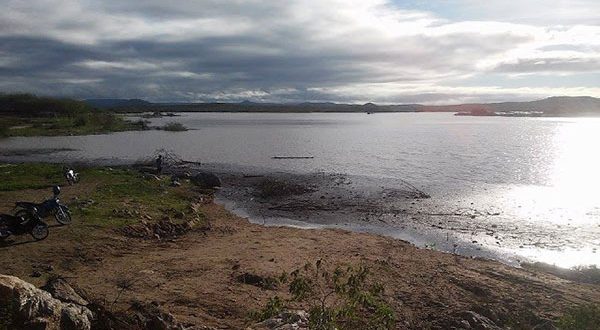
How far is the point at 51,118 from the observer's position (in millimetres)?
116062

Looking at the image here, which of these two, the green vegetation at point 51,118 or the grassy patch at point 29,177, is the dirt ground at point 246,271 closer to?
the grassy patch at point 29,177

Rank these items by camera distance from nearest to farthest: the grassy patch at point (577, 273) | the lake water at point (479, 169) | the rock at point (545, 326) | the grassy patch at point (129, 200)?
the rock at point (545, 326)
the grassy patch at point (577, 273)
the grassy patch at point (129, 200)
the lake water at point (479, 169)

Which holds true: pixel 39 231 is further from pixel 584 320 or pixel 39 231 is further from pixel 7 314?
pixel 584 320

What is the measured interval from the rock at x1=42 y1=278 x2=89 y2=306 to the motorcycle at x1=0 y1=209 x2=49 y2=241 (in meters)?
8.29

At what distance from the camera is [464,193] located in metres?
33.8

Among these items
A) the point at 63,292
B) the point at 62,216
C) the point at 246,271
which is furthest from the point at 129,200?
the point at 63,292

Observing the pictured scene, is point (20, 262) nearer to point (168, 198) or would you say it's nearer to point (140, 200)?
point (140, 200)

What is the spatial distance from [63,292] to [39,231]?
8865mm

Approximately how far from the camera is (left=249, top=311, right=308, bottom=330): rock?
29.7 feet

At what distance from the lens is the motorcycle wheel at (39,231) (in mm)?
15445

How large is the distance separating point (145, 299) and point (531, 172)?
4321 centimetres

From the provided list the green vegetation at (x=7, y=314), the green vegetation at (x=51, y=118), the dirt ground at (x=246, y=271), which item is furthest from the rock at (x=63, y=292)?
the green vegetation at (x=51, y=118)

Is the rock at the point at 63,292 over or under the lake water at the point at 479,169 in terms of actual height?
over

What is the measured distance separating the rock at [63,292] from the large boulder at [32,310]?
1.44ft
